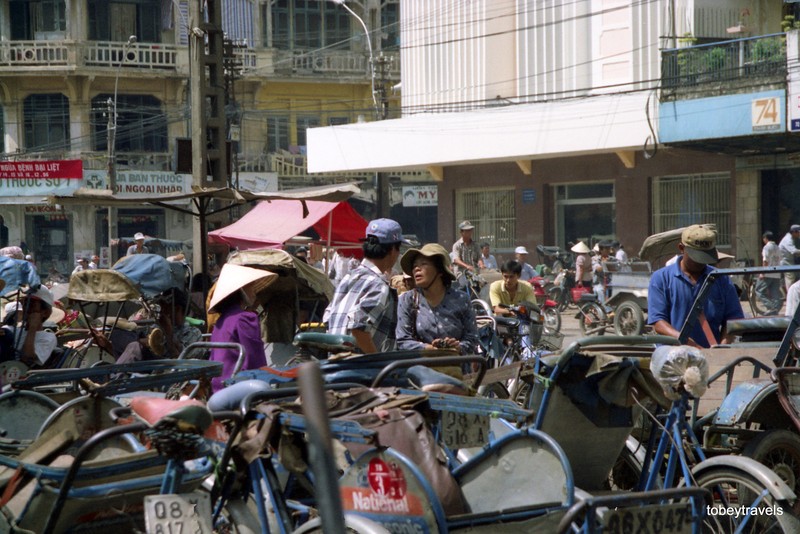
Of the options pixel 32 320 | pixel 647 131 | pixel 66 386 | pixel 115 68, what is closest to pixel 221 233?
pixel 32 320

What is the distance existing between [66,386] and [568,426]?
2.81 meters

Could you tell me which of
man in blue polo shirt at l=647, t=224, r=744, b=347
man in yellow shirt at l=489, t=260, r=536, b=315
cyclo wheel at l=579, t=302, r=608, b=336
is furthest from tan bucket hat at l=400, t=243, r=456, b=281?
cyclo wheel at l=579, t=302, r=608, b=336

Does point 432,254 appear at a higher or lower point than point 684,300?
higher

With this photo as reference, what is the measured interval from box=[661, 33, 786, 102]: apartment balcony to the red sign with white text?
65.8 feet

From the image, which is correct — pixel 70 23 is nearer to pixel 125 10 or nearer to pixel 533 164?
pixel 125 10

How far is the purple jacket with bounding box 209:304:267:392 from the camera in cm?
568

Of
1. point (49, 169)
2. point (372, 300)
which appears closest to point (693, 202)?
point (372, 300)

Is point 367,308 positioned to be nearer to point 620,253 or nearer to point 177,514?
point 177,514

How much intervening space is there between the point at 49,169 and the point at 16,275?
28511mm

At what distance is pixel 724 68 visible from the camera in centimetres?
2200

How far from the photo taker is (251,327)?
18.9 ft

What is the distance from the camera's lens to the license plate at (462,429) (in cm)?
382

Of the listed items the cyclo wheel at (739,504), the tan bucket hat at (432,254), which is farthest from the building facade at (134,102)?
the cyclo wheel at (739,504)

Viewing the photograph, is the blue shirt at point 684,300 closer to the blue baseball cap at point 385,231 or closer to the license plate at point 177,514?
the blue baseball cap at point 385,231
